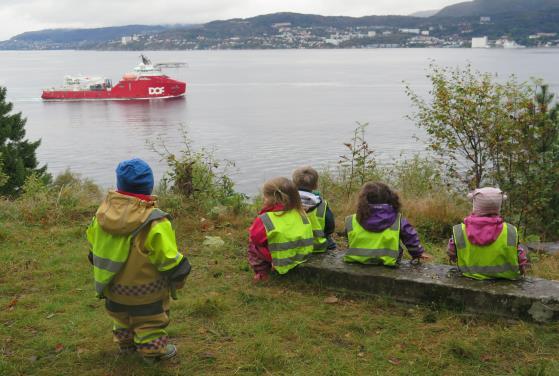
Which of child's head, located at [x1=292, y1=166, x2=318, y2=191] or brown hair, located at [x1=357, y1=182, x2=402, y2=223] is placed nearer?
brown hair, located at [x1=357, y1=182, x2=402, y2=223]

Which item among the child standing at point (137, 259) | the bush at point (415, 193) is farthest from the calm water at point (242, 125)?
the child standing at point (137, 259)

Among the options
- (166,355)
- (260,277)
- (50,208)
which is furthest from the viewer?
(50,208)

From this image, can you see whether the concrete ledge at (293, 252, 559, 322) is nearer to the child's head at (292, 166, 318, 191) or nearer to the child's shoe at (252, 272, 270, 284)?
the child's shoe at (252, 272, 270, 284)

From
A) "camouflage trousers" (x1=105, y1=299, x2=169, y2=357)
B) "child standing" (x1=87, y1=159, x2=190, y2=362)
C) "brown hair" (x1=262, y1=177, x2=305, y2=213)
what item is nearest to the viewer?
"child standing" (x1=87, y1=159, x2=190, y2=362)

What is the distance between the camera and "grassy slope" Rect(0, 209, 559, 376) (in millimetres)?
3514

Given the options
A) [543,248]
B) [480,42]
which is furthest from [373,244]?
[480,42]

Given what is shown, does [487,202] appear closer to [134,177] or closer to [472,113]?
[134,177]

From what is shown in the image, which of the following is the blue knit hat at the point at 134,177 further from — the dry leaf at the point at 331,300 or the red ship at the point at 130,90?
the red ship at the point at 130,90

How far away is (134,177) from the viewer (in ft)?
11.1

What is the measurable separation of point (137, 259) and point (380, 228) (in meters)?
2.24

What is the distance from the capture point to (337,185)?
11398 mm

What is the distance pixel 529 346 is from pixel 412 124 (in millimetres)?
37072

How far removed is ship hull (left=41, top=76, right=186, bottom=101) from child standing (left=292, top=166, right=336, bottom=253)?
204ft

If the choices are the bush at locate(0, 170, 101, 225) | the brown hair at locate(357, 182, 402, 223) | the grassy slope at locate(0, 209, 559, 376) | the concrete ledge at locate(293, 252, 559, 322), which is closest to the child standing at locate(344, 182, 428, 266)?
the brown hair at locate(357, 182, 402, 223)
